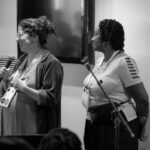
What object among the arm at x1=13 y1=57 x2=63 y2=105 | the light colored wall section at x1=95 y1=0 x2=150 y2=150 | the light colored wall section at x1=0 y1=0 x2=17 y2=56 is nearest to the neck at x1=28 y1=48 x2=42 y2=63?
the arm at x1=13 y1=57 x2=63 y2=105

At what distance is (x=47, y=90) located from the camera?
8.87ft

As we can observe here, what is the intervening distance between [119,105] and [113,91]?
0.10 meters

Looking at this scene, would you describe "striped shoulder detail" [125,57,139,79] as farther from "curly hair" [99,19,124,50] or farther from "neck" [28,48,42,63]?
"neck" [28,48,42,63]

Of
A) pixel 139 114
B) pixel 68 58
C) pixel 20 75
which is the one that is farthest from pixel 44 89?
pixel 68 58

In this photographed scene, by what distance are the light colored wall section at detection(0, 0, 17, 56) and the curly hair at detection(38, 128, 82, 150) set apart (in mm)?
2769

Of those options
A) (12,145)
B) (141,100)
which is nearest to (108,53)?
(141,100)

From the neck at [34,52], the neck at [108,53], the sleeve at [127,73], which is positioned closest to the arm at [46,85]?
the neck at [34,52]

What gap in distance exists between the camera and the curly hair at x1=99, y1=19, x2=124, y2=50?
8.80 feet

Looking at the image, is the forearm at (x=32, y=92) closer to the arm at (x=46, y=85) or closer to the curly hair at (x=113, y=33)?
the arm at (x=46, y=85)

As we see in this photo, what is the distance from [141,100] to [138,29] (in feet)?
2.37

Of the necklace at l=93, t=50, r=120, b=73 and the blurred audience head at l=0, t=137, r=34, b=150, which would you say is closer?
the blurred audience head at l=0, t=137, r=34, b=150

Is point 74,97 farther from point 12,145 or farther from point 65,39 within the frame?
point 12,145

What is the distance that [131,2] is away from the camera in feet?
10.4

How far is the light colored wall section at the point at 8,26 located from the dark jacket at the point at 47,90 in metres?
1.40
